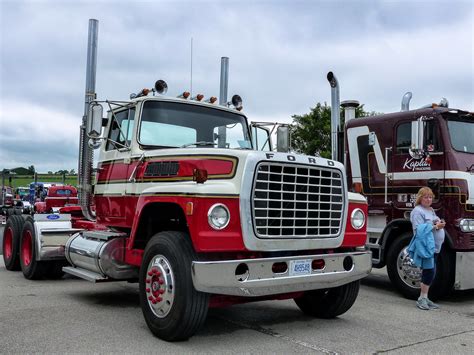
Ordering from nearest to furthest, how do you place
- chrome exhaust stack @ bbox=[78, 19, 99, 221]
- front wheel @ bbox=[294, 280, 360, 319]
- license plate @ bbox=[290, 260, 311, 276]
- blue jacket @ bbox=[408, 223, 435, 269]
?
license plate @ bbox=[290, 260, 311, 276] < front wheel @ bbox=[294, 280, 360, 319] < blue jacket @ bbox=[408, 223, 435, 269] < chrome exhaust stack @ bbox=[78, 19, 99, 221]

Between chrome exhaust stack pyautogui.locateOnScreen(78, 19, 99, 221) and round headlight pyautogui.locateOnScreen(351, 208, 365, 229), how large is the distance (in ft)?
12.0

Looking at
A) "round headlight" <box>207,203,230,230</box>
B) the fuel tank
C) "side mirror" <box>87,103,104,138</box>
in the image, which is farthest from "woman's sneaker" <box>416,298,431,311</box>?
"side mirror" <box>87,103,104,138</box>

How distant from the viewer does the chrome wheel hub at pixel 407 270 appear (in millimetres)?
7793

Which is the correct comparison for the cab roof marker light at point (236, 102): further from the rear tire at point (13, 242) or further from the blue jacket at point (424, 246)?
the rear tire at point (13, 242)

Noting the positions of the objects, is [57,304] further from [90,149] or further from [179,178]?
[179,178]

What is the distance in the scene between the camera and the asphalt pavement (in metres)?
5.01

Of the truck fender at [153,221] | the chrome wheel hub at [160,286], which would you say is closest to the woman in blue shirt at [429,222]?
the truck fender at [153,221]

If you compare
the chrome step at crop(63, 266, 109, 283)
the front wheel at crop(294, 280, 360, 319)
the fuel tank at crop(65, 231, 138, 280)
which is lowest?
the front wheel at crop(294, 280, 360, 319)

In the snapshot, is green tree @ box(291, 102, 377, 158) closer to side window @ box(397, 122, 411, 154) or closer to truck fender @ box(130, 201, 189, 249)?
side window @ box(397, 122, 411, 154)

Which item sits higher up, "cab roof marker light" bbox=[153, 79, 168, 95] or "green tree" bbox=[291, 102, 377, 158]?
"green tree" bbox=[291, 102, 377, 158]

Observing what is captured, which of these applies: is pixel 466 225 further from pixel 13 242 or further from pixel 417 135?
pixel 13 242

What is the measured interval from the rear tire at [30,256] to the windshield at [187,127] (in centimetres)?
344

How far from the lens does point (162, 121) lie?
6.57 m

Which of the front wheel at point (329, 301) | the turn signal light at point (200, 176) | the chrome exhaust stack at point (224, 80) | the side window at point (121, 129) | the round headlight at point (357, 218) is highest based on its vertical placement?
the chrome exhaust stack at point (224, 80)
